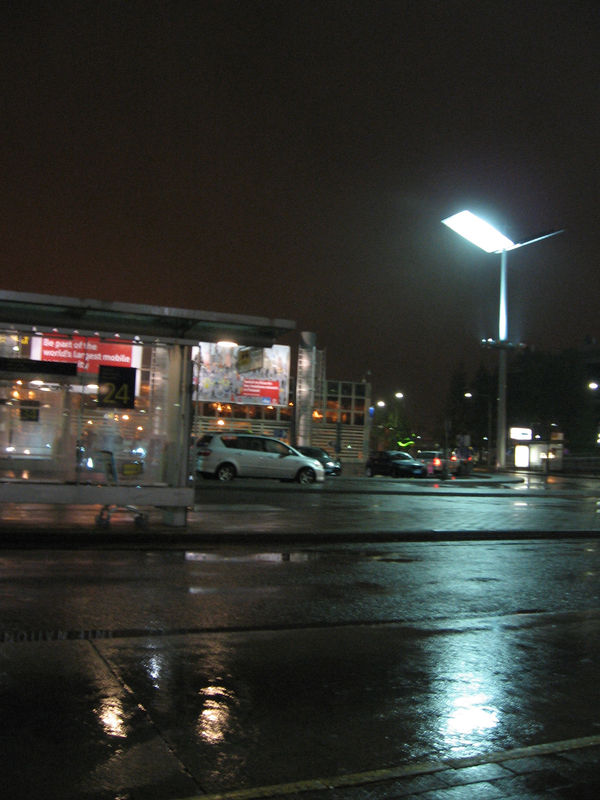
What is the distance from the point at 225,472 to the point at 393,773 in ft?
80.3

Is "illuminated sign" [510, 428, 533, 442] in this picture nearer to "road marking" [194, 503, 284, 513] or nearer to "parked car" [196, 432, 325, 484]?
Result: "parked car" [196, 432, 325, 484]

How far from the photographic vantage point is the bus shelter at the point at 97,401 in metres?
12.5

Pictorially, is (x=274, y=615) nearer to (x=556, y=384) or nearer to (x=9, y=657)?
(x=9, y=657)

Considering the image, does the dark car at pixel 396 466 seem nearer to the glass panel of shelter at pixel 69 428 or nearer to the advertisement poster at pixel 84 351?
the glass panel of shelter at pixel 69 428

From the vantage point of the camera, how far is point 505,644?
6621 mm

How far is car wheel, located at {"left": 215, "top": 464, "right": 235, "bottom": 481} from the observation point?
28.1m

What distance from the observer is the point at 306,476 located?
1143 inches

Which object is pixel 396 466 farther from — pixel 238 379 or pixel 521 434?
pixel 521 434

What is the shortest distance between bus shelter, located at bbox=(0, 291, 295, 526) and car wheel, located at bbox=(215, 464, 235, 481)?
570 inches

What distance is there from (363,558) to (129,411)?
4.80 metres

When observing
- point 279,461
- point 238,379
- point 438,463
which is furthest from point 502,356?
point 279,461

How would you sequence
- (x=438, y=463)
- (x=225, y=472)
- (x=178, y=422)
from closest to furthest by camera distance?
(x=178, y=422) → (x=225, y=472) → (x=438, y=463)

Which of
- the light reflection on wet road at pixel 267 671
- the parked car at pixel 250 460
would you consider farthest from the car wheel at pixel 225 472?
the light reflection on wet road at pixel 267 671

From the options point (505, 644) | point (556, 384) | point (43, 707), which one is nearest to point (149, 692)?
point (43, 707)
